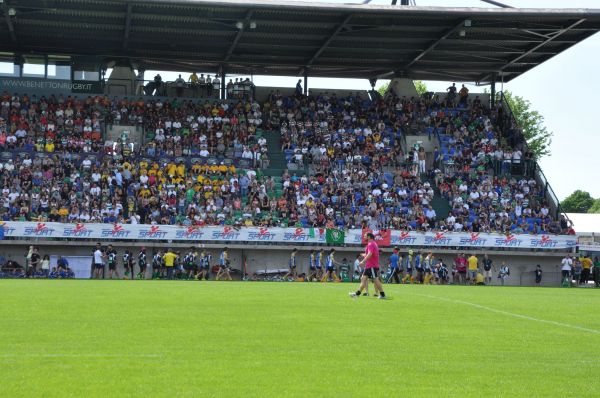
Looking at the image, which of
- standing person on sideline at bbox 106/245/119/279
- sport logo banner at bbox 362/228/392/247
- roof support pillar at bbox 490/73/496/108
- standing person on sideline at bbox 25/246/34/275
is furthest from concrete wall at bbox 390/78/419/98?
standing person on sideline at bbox 25/246/34/275

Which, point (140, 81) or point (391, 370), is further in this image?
point (140, 81)

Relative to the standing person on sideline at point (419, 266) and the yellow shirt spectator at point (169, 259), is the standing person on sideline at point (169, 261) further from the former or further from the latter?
the standing person on sideline at point (419, 266)

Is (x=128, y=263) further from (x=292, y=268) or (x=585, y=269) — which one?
(x=585, y=269)

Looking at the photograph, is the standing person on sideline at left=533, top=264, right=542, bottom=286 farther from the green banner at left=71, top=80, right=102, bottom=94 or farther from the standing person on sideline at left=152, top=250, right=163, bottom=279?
the green banner at left=71, top=80, right=102, bottom=94

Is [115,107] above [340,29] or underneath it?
underneath

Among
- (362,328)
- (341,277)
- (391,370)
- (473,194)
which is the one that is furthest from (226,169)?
(391,370)

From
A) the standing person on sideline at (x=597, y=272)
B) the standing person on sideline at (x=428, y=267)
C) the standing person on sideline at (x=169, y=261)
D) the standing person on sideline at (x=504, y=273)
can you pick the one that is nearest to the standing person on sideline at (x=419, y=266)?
the standing person on sideline at (x=428, y=267)

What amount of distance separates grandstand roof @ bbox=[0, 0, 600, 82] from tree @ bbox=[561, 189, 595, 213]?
370 ft

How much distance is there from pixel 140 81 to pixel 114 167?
33.4 feet

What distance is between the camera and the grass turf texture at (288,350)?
33.3 feet

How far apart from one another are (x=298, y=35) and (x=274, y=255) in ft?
44.9

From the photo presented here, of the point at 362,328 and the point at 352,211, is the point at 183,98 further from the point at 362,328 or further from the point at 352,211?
the point at 362,328

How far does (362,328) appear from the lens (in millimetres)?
16531

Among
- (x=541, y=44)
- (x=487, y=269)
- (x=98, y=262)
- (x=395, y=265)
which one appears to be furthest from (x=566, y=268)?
(x=98, y=262)
